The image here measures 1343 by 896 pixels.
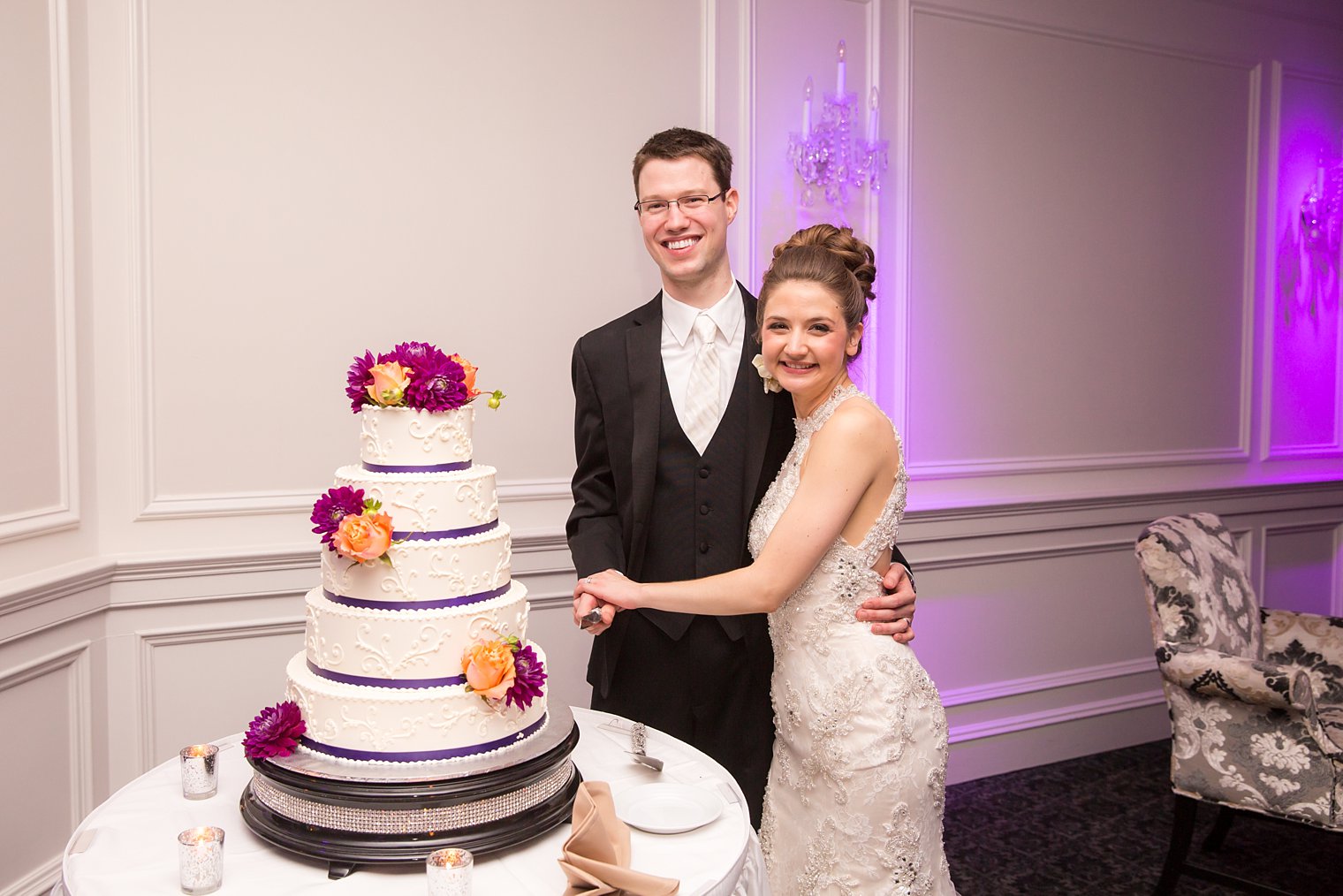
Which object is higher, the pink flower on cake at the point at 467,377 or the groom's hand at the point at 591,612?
the pink flower on cake at the point at 467,377

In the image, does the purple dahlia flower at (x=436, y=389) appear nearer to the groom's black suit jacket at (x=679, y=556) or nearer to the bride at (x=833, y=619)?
the bride at (x=833, y=619)

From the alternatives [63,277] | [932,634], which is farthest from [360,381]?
[932,634]

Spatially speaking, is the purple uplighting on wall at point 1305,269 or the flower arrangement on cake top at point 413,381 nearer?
the flower arrangement on cake top at point 413,381

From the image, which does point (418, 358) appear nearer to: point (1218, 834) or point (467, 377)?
point (467, 377)

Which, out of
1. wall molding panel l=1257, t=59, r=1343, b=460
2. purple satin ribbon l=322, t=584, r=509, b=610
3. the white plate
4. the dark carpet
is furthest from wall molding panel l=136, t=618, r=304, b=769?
wall molding panel l=1257, t=59, r=1343, b=460

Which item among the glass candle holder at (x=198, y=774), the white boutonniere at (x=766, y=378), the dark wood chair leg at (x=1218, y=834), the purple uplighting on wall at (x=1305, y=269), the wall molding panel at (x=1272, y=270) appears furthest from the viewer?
the purple uplighting on wall at (x=1305, y=269)

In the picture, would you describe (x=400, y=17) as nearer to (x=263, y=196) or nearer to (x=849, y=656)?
(x=263, y=196)

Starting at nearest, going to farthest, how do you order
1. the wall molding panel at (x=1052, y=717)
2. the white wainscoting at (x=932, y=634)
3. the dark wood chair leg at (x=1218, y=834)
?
the white wainscoting at (x=932, y=634) < the dark wood chair leg at (x=1218, y=834) < the wall molding panel at (x=1052, y=717)

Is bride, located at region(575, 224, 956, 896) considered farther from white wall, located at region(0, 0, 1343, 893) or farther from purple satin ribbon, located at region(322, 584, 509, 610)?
white wall, located at region(0, 0, 1343, 893)

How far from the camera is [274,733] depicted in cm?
178

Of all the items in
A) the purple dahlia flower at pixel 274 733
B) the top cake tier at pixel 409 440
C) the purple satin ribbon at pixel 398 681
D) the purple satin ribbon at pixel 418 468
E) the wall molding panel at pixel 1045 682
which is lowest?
the wall molding panel at pixel 1045 682

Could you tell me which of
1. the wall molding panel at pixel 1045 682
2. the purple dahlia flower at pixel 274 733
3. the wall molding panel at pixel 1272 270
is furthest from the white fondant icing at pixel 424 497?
the wall molding panel at pixel 1272 270

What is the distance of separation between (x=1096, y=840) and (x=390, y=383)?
3.61 meters

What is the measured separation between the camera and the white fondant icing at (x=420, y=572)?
179 centimetres
